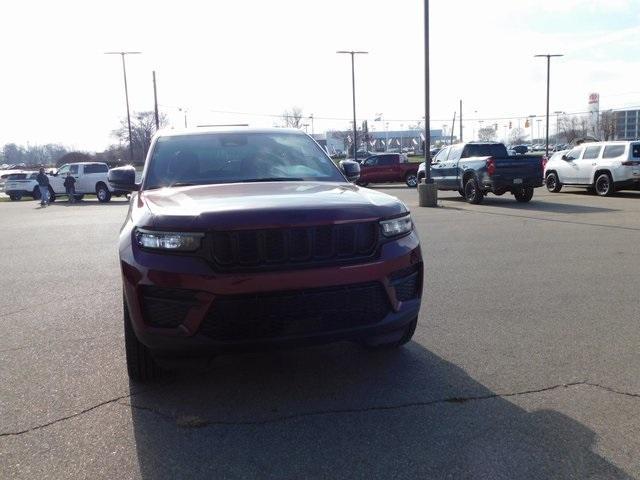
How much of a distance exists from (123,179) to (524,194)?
1449 cm

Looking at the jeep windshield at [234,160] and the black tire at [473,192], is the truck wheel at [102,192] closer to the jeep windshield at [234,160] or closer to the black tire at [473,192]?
the black tire at [473,192]

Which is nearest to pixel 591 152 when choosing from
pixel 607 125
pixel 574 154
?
pixel 574 154

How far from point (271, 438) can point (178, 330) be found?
808 mm

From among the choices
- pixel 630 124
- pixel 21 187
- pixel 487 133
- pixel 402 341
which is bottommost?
pixel 21 187

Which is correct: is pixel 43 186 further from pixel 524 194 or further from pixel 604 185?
pixel 604 185

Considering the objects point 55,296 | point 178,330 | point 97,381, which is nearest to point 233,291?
point 178,330

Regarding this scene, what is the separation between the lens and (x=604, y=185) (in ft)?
62.2

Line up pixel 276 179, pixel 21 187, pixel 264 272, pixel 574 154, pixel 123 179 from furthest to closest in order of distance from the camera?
pixel 21 187
pixel 574 154
pixel 123 179
pixel 276 179
pixel 264 272

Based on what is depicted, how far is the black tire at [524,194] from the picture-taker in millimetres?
17312

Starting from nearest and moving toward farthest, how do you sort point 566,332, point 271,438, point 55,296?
point 271,438
point 566,332
point 55,296

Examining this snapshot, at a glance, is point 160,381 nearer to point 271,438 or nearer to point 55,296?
point 271,438

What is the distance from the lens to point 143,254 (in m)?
3.41

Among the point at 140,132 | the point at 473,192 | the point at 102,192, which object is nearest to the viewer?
the point at 473,192

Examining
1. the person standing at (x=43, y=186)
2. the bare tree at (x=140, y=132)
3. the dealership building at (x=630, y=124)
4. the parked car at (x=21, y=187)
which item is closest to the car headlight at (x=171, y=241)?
the person standing at (x=43, y=186)
